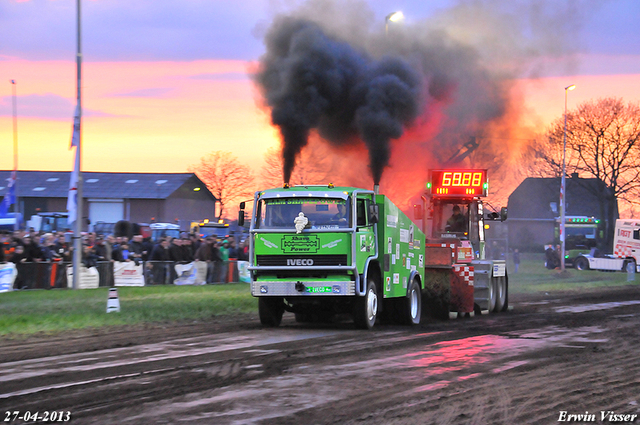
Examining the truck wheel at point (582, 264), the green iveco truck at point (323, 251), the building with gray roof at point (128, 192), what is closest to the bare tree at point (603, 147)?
the truck wheel at point (582, 264)

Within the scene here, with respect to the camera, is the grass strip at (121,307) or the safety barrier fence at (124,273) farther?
the safety barrier fence at (124,273)

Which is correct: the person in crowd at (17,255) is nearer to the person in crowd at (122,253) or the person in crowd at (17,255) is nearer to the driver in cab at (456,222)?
the person in crowd at (122,253)

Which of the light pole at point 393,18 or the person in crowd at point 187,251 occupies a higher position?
the light pole at point 393,18

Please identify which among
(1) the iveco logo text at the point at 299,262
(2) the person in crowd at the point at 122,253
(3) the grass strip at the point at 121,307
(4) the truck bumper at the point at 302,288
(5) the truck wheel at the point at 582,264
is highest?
(1) the iveco logo text at the point at 299,262

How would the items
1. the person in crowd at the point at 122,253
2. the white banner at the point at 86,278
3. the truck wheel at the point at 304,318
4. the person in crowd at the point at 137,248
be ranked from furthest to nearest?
the person in crowd at the point at 137,248
the person in crowd at the point at 122,253
the white banner at the point at 86,278
the truck wheel at the point at 304,318

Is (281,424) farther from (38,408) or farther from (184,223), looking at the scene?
(184,223)

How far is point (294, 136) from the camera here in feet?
73.0

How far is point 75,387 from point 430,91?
1918 centimetres

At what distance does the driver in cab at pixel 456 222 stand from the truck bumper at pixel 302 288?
19.7 feet

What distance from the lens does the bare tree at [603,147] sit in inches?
2250

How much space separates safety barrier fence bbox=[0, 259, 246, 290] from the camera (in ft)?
71.5

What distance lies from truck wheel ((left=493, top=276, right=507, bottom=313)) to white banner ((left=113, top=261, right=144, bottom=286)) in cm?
1158

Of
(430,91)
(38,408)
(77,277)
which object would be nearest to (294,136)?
(430,91)

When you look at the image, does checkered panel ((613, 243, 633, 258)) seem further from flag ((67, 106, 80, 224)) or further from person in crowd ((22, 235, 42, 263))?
person in crowd ((22, 235, 42, 263))
